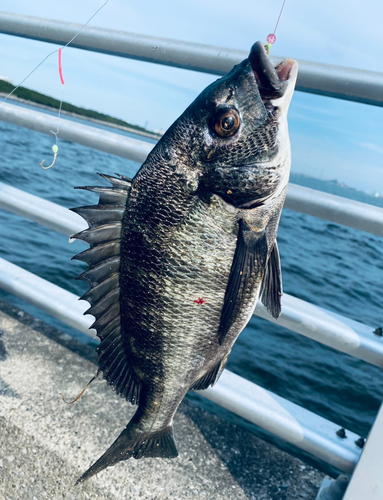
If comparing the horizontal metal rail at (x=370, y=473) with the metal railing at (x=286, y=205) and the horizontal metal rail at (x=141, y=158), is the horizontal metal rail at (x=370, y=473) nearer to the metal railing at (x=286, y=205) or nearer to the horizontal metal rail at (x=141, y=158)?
the metal railing at (x=286, y=205)

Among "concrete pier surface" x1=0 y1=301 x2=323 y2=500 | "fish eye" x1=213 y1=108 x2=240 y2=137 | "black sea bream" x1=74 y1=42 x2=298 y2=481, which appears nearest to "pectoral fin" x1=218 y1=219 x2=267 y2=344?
"black sea bream" x1=74 y1=42 x2=298 y2=481

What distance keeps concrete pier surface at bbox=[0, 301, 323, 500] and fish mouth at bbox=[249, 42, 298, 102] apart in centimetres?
183

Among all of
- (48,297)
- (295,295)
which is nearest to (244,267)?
(48,297)

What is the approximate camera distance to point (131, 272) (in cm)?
136

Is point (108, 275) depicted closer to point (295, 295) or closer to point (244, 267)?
point (244, 267)

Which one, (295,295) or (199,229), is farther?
(295,295)

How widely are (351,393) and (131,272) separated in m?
6.10

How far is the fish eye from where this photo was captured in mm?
1215

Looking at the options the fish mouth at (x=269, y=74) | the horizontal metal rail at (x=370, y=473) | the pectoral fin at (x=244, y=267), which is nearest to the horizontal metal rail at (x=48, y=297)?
the pectoral fin at (x=244, y=267)

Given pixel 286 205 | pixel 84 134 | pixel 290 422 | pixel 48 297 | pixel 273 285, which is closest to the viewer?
pixel 273 285

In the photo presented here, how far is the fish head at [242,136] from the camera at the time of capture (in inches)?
46.3

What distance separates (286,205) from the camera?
1704 mm

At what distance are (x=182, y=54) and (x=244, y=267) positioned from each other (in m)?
1.10

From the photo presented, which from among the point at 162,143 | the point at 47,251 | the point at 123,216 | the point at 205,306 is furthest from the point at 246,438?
the point at 47,251
